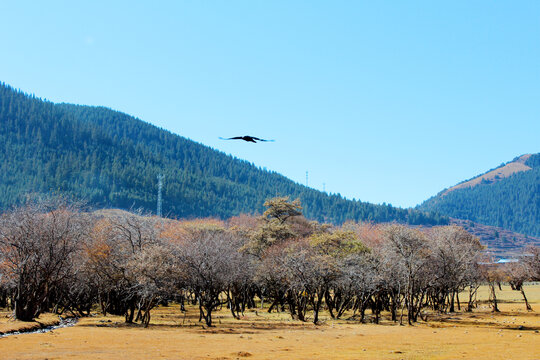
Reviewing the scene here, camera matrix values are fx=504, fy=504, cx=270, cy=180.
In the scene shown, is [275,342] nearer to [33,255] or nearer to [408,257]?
[408,257]

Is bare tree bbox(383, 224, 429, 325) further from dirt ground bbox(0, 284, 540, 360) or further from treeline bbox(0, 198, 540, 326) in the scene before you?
dirt ground bbox(0, 284, 540, 360)

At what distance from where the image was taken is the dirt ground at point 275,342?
2436 cm

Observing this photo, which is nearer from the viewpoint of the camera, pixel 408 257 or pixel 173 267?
pixel 173 267

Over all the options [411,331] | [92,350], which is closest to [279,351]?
[92,350]

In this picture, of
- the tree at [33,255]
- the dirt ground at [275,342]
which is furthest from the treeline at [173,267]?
the dirt ground at [275,342]

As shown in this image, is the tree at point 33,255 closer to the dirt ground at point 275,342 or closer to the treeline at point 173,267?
the treeline at point 173,267

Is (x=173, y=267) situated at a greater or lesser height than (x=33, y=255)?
lesser

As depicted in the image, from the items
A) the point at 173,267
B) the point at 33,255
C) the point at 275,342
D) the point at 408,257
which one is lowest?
the point at 275,342

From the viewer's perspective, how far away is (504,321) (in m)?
46.6

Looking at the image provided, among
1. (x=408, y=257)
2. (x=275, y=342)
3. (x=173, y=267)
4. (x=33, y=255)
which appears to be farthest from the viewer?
(x=408, y=257)

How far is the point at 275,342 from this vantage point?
29906 millimetres

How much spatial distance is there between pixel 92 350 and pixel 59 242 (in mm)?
17877

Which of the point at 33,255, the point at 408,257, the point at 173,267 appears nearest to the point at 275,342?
the point at 173,267

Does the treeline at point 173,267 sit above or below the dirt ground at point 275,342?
above
